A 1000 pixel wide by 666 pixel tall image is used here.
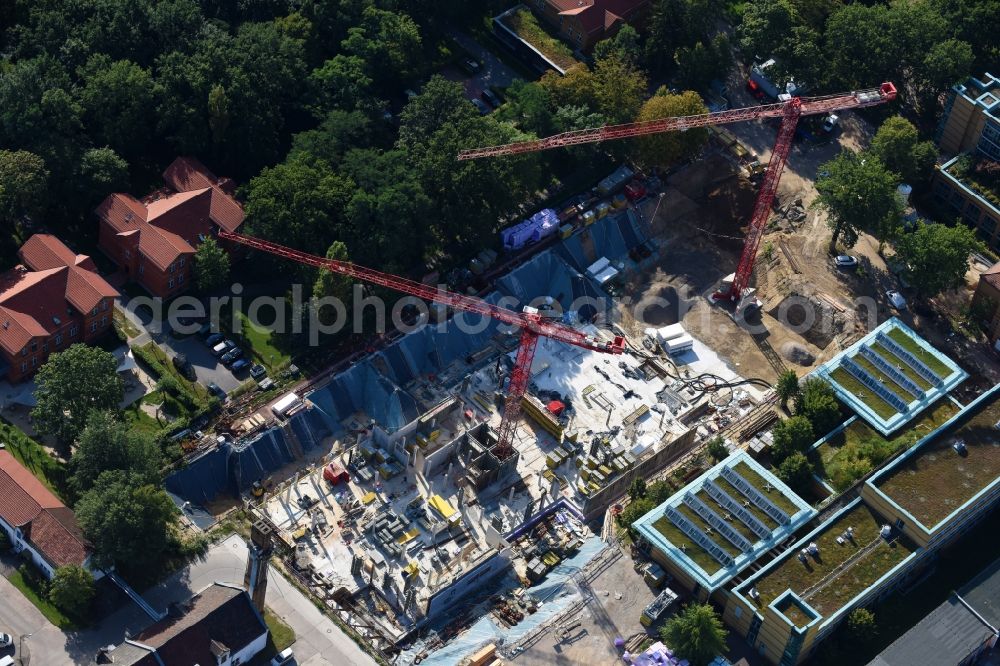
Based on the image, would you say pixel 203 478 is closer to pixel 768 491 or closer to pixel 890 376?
pixel 768 491

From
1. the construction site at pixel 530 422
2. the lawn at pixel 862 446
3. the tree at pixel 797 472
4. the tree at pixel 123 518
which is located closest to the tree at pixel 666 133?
the construction site at pixel 530 422

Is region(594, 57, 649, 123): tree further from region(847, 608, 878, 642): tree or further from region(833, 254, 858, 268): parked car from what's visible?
region(847, 608, 878, 642): tree

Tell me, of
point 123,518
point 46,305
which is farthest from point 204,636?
point 46,305

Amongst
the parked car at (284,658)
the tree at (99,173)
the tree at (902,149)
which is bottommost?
the tree at (902,149)

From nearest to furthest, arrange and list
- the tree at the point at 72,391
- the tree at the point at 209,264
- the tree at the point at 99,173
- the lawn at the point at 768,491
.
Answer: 1. the tree at the point at 72,391
2. the lawn at the point at 768,491
3. the tree at the point at 209,264
4. the tree at the point at 99,173

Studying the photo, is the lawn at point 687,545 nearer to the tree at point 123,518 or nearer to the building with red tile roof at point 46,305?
the tree at point 123,518

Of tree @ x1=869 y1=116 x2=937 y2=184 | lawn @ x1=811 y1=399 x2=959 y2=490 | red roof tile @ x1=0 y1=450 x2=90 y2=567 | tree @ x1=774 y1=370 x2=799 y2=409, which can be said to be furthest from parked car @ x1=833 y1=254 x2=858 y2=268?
red roof tile @ x1=0 y1=450 x2=90 y2=567
